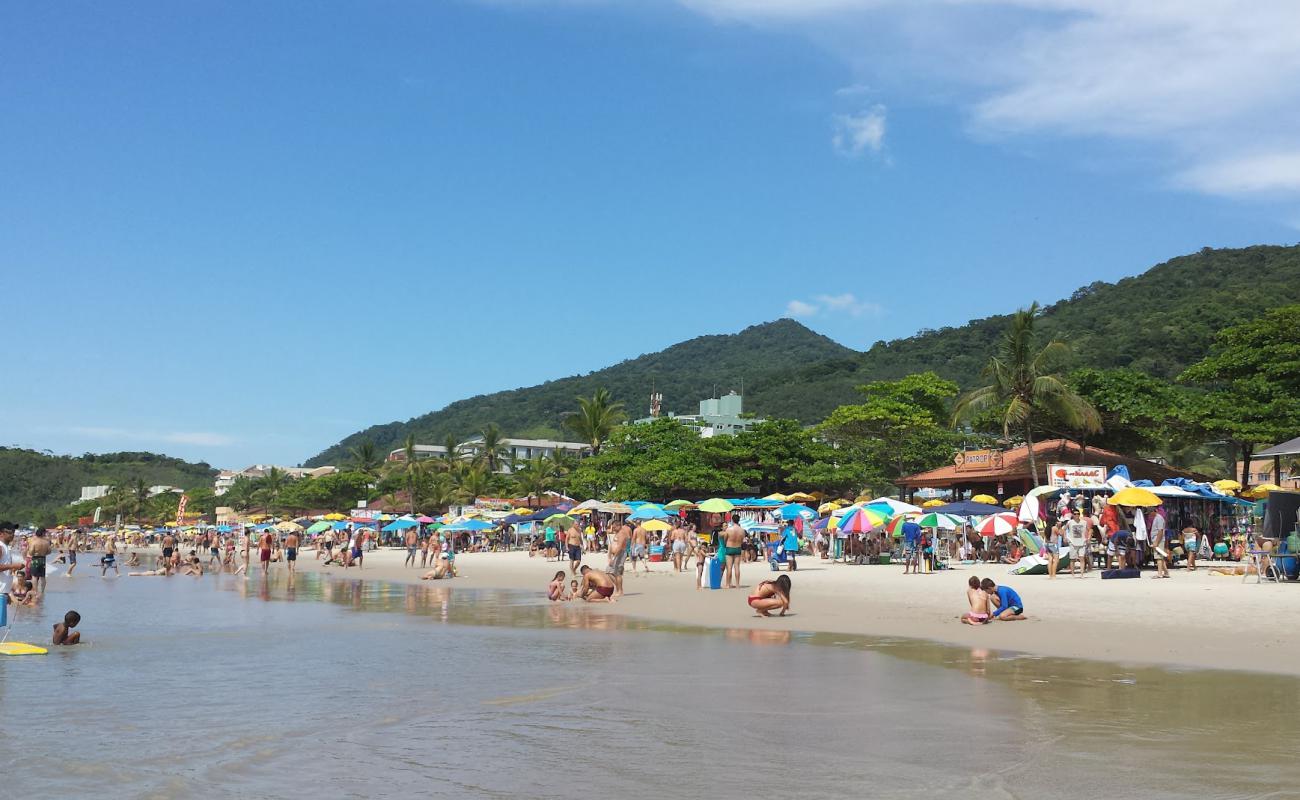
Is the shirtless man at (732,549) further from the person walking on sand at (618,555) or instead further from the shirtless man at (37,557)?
the shirtless man at (37,557)

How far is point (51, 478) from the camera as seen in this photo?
14738cm

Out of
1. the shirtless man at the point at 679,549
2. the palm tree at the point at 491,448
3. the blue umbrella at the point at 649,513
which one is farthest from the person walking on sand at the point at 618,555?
the palm tree at the point at 491,448

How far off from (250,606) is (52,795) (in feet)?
51.1

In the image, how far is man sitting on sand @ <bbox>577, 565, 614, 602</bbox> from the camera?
19.2 meters

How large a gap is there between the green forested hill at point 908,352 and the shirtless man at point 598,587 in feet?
90.1

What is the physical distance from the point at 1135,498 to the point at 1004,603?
7.47 meters

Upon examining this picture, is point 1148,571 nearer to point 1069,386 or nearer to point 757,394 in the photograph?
point 1069,386

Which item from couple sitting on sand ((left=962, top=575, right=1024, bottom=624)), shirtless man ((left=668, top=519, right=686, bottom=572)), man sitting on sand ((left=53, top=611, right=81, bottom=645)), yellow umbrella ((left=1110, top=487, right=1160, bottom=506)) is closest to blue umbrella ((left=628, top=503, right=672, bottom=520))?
shirtless man ((left=668, top=519, right=686, bottom=572))

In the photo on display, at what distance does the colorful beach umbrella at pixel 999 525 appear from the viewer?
22922 millimetres

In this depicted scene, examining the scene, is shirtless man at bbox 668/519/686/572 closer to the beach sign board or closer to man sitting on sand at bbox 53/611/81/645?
the beach sign board

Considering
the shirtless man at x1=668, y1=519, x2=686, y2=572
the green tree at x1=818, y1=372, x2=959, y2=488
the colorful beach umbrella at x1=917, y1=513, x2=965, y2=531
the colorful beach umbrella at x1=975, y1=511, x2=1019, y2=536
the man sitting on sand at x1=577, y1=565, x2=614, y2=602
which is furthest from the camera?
the green tree at x1=818, y1=372, x2=959, y2=488

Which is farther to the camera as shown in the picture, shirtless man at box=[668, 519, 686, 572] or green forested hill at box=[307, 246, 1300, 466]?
green forested hill at box=[307, 246, 1300, 466]

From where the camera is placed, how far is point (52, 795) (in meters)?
5.81

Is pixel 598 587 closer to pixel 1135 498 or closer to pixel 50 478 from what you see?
pixel 1135 498
